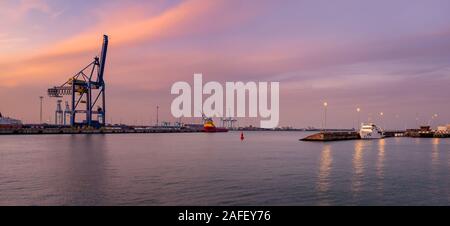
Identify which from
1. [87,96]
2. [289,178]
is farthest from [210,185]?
[87,96]

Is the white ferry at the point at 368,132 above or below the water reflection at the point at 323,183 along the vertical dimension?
above

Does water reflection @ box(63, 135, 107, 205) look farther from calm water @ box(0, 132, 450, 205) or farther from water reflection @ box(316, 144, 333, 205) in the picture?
water reflection @ box(316, 144, 333, 205)

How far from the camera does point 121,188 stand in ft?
85.7

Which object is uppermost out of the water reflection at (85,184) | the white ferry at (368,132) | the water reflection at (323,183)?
the white ferry at (368,132)

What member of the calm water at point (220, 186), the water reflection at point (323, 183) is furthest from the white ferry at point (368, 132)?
the water reflection at point (323, 183)

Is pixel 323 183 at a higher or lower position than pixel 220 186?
lower

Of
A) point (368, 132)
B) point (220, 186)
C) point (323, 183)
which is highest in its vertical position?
point (368, 132)

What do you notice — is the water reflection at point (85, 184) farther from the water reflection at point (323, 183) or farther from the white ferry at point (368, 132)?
the white ferry at point (368, 132)

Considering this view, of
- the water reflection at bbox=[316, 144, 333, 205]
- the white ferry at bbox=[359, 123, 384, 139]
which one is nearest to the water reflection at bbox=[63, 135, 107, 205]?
the water reflection at bbox=[316, 144, 333, 205]

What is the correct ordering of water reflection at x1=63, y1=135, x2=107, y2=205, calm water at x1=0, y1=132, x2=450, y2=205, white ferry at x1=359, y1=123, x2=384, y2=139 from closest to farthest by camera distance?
1. calm water at x1=0, y1=132, x2=450, y2=205
2. water reflection at x1=63, y1=135, x2=107, y2=205
3. white ferry at x1=359, y1=123, x2=384, y2=139

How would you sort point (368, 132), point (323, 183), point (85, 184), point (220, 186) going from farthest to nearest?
point (368, 132)
point (323, 183)
point (85, 184)
point (220, 186)

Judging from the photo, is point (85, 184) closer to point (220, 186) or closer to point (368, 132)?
point (220, 186)

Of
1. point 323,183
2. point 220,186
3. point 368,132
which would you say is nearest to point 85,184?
point 220,186

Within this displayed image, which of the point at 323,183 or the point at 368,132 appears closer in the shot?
the point at 323,183
